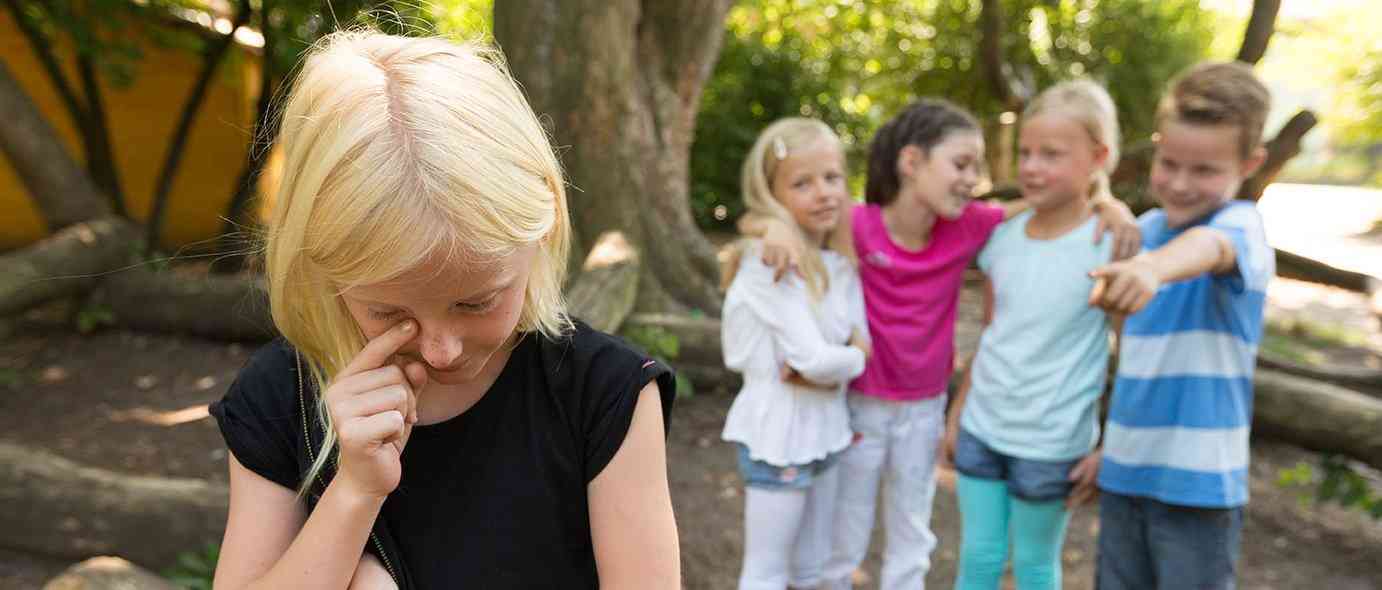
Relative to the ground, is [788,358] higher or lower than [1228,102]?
lower

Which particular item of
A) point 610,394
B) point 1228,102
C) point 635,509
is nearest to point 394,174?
point 610,394

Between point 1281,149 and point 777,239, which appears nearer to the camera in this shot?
point 777,239

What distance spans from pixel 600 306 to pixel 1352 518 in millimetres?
3317

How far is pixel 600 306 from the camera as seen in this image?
4406mm

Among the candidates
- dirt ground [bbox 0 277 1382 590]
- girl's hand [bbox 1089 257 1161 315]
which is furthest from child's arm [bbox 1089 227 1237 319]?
dirt ground [bbox 0 277 1382 590]

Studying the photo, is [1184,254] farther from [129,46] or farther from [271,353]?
[129,46]

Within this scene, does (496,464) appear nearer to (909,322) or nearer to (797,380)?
(797,380)

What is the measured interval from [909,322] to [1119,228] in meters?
0.64

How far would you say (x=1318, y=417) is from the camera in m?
3.89

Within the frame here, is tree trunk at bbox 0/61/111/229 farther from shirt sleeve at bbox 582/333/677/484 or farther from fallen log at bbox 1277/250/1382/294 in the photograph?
fallen log at bbox 1277/250/1382/294

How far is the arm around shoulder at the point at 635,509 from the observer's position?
4.22ft

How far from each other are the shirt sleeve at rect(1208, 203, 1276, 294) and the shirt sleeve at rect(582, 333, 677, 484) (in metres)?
1.56

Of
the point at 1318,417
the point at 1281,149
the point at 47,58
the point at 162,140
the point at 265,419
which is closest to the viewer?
the point at 265,419

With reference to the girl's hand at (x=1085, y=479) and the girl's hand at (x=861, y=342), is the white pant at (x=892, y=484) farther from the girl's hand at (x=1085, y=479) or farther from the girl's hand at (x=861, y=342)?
the girl's hand at (x=1085, y=479)
